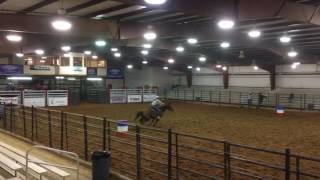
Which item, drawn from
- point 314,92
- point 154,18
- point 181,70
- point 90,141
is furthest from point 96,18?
point 181,70

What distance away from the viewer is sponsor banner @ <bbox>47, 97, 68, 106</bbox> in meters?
31.6

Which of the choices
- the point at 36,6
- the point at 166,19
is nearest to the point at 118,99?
the point at 166,19

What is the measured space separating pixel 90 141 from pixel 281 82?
2460cm

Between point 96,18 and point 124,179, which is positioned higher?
point 96,18

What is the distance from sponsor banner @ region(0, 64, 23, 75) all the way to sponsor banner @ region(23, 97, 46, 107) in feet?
15.7

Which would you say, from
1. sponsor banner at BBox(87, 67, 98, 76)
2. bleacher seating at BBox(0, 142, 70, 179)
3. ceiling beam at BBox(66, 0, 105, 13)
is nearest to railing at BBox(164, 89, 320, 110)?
sponsor banner at BBox(87, 67, 98, 76)

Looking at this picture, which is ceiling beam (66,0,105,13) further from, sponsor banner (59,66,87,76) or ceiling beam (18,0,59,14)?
sponsor banner (59,66,87,76)

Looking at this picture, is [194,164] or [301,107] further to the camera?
[301,107]

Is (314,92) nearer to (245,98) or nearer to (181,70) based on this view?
(245,98)

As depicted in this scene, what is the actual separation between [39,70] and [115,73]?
817 cm

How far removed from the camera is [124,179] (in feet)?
26.8

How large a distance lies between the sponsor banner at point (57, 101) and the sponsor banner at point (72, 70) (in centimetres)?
390

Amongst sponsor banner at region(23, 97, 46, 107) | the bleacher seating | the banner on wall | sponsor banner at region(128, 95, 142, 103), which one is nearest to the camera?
the bleacher seating

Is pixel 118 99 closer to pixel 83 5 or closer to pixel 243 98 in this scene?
pixel 243 98
